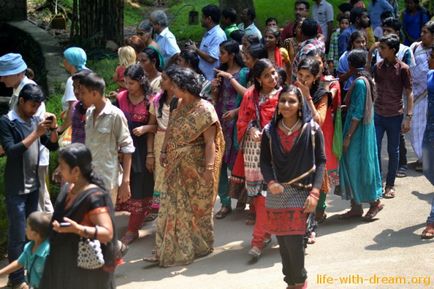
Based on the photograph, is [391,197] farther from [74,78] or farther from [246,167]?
[74,78]

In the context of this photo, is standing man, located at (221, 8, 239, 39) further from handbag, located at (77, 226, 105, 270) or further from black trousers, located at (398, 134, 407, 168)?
handbag, located at (77, 226, 105, 270)

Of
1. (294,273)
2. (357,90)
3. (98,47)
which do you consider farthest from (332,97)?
(98,47)

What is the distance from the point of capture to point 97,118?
6.88 meters

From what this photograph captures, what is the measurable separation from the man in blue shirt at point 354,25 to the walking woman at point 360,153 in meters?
4.18

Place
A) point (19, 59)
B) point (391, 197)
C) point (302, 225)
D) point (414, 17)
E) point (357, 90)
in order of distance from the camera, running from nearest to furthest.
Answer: point (302, 225)
point (19, 59)
point (357, 90)
point (391, 197)
point (414, 17)

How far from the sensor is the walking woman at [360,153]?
26.2ft

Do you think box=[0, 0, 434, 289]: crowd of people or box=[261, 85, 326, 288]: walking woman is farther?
box=[261, 85, 326, 288]: walking woman

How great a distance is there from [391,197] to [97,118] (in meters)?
3.55

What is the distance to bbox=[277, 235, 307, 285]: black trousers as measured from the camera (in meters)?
6.21

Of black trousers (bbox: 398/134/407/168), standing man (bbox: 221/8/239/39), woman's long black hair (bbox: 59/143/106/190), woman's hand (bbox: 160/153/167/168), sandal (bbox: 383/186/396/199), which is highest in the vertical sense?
woman's long black hair (bbox: 59/143/106/190)

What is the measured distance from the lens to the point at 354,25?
12.6 metres

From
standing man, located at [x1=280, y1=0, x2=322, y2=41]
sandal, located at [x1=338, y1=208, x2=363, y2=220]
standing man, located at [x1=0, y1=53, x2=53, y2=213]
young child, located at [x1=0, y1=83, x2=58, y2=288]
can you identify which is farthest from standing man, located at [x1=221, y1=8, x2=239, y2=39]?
young child, located at [x1=0, y1=83, x2=58, y2=288]

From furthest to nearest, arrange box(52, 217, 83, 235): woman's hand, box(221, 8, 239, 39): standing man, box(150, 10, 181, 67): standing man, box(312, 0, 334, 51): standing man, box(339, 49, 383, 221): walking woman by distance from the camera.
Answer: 1. box(312, 0, 334, 51): standing man
2. box(221, 8, 239, 39): standing man
3. box(150, 10, 181, 67): standing man
4. box(339, 49, 383, 221): walking woman
5. box(52, 217, 83, 235): woman's hand

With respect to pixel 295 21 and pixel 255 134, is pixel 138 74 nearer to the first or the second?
pixel 255 134
